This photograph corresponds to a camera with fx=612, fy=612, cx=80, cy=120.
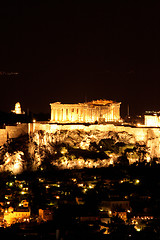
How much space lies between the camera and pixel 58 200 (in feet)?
137

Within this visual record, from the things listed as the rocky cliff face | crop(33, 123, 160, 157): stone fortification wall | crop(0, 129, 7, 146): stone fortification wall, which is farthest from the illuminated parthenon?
crop(0, 129, 7, 146): stone fortification wall

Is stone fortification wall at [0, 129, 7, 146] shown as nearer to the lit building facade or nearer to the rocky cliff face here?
the rocky cliff face

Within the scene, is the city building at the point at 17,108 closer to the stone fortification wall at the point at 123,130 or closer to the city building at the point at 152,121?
the stone fortification wall at the point at 123,130

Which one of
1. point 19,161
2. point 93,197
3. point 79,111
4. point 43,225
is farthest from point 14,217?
point 79,111

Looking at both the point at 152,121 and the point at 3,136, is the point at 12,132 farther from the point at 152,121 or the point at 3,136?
the point at 152,121

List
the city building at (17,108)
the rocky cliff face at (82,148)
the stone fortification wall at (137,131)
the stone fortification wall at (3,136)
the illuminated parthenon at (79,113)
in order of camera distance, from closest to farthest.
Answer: the rocky cliff face at (82,148), the stone fortification wall at (3,136), the stone fortification wall at (137,131), the illuminated parthenon at (79,113), the city building at (17,108)

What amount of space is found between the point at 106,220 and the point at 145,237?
191 inches

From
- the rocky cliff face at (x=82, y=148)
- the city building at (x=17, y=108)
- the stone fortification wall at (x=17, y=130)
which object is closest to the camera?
the rocky cliff face at (x=82, y=148)

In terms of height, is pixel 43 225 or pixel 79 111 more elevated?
pixel 79 111

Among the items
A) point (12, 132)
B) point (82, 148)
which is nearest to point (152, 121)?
point (82, 148)

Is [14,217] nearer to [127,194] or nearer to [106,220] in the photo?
[106,220]

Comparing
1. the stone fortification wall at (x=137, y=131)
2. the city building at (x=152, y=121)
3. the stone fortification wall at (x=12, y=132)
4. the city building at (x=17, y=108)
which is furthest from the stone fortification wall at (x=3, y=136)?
the city building at (x=17, y=108)

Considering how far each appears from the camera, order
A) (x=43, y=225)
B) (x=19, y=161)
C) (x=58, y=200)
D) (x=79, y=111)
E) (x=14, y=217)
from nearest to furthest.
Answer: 1. (x=43, y=225)
2. (x=14, y=217)
3. (x=58, y=200)
4. (x=19, y=161)
5. (x=79, y=111)

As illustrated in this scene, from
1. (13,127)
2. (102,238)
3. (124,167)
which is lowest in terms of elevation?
(102,238)
